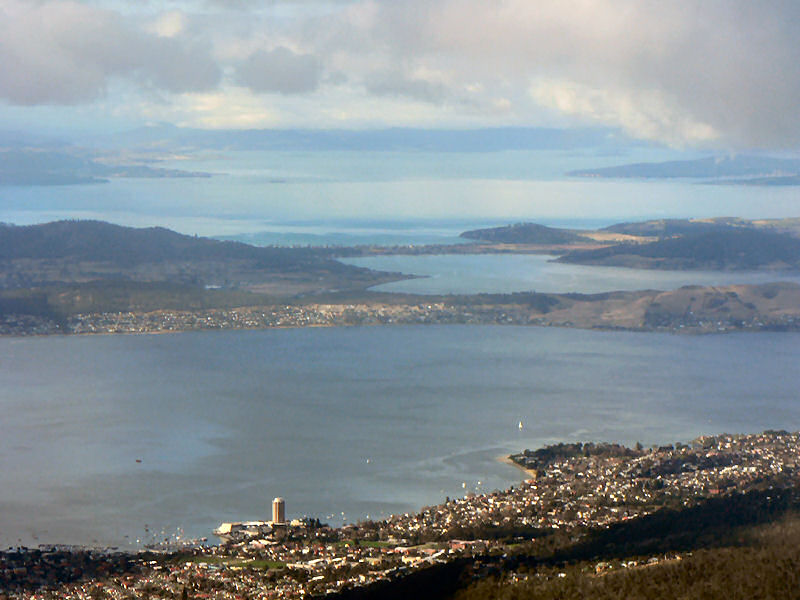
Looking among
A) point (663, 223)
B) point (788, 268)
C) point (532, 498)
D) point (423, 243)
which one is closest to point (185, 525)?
point (532, 498)

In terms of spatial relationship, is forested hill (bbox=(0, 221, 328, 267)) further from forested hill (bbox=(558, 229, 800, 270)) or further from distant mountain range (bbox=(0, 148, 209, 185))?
distant mountain range (bbox=(0, 148, 209, 185))

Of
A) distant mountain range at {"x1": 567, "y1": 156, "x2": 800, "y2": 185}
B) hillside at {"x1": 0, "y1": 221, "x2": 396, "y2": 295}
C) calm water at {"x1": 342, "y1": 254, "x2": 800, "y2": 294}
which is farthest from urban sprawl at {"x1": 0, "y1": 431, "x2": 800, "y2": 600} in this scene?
distant mountain range at {"x1": 567, "y1": 156, "x2": 800, "y2": 185}

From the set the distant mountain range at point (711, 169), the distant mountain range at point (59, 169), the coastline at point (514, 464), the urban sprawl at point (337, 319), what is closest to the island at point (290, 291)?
the urban sprawl at point (337, 319)

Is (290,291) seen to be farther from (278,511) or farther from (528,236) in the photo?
(278,511)

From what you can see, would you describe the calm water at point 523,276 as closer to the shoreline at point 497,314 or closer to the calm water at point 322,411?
the shoreline at point 497,314

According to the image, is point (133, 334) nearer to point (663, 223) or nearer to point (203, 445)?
point (203, 445)

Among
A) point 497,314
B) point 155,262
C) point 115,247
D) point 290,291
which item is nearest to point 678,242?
point 497,314
